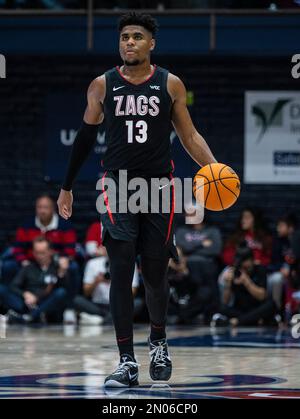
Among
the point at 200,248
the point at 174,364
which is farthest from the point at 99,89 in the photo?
the point at 200,248

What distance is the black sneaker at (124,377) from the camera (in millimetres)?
5906

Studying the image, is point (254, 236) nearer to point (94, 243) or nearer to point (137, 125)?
point (94, 243)

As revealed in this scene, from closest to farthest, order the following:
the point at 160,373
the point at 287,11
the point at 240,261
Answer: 1. the point at 160,373
2. the point at 240,261
3. the point at 287,11

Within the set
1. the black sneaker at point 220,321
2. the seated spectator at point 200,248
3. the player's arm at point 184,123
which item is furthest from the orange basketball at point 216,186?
the seated spectator at point 200,248

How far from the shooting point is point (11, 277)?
13656 mm

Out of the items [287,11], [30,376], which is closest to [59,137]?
[287,11]

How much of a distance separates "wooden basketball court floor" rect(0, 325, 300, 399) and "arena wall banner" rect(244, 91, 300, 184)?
3795mm

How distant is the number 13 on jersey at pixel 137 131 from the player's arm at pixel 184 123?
0.86 ft

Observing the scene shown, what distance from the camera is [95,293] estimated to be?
13.8 meters

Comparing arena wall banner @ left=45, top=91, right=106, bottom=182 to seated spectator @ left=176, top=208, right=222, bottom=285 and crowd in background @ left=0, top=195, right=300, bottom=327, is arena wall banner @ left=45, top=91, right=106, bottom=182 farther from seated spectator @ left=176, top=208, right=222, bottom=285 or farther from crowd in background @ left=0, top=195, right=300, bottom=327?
seated spectator @ left=176, top=208, right=222, bottom=285

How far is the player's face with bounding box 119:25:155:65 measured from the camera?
6238mm

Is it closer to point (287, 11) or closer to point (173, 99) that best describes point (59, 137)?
point (287, 11)
